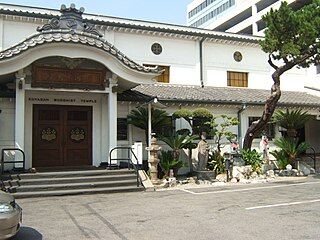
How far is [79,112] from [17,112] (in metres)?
2.96

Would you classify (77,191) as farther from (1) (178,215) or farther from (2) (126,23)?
(2) (126,23)

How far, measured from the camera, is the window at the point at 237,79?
21234 millimetres

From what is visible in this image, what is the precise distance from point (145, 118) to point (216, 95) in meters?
4.83

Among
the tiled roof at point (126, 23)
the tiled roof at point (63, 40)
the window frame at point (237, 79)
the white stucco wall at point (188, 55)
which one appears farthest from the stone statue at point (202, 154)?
the tiled roof at point (126, 23)

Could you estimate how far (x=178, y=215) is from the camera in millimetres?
8672

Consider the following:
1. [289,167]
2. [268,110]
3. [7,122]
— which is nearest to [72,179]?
[7,122]

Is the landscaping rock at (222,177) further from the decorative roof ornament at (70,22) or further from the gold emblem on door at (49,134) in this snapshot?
the decorative roof ornament at (70,22)

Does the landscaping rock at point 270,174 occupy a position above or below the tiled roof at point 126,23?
below

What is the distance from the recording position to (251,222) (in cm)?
788

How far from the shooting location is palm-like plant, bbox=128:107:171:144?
1536 cm

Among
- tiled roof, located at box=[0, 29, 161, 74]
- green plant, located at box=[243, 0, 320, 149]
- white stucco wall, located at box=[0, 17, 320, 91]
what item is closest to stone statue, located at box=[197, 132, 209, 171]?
tiled roof, located at box=[0, 29, 161, 74]

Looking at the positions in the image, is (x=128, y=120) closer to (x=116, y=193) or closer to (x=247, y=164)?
(x=116, y=193)

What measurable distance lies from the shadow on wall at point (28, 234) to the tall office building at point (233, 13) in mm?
47402

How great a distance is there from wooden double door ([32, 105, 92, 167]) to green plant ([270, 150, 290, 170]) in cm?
896
